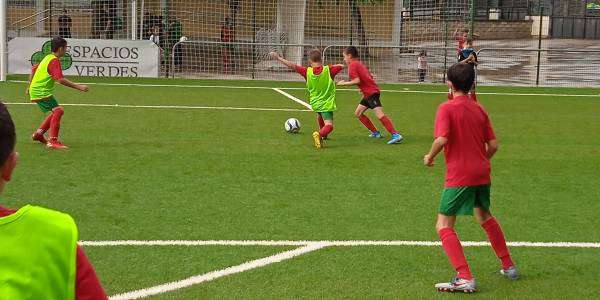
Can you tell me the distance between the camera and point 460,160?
6.04 meters

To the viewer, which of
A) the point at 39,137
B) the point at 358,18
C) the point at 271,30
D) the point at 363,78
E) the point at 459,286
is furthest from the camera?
the point at 271,30

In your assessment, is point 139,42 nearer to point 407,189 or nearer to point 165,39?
point 165,39

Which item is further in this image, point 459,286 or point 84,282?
point 459,286

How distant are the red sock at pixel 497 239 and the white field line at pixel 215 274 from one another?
5.00 feet

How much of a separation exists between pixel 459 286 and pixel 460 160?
3.00 ft

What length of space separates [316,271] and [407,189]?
11.6 ft

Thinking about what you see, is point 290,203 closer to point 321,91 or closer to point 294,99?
point 321,91

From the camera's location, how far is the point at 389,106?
1972cm

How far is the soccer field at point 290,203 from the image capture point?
6.29 meters

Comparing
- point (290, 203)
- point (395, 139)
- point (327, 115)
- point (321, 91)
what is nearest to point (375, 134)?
point (395, 139)

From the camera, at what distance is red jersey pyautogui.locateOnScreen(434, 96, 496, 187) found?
6000 millimetres

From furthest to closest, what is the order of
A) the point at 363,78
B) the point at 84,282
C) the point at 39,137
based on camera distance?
the point at 363,78, the point at 39,137, the point at 84,282

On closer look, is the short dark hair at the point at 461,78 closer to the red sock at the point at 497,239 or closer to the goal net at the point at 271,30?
the red sock at the point at 497,239

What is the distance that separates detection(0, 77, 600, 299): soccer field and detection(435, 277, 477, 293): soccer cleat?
0.08m
